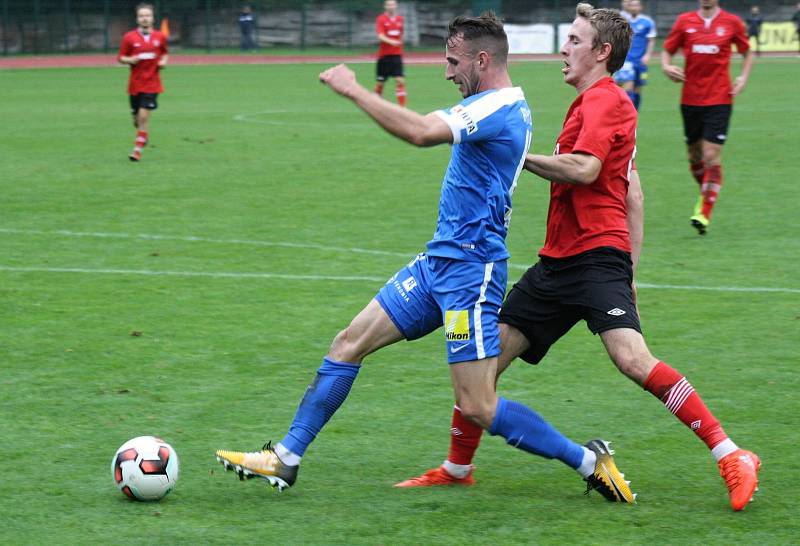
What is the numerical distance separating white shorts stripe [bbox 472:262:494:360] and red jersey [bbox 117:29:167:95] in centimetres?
1353

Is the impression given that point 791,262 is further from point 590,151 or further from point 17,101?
point 17,101

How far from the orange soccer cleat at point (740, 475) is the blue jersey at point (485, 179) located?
1.23 meters

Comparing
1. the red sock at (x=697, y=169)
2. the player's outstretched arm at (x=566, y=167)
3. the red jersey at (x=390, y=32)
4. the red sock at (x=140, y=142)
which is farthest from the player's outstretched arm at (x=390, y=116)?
the red jersey at (x=390, y=32)

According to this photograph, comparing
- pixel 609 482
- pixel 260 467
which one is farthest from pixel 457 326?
pixel 260 467

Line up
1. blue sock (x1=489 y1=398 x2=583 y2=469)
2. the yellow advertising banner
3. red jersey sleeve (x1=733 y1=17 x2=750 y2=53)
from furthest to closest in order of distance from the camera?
the yellow advertising banner, red jersey sleeve (x1=733 y1=17 x2=750 y2=53), blue sock (x1=489 y1=398 x2=583 y2=469)

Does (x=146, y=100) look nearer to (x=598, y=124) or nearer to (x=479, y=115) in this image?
(x=598, y=124)

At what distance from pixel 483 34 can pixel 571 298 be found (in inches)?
46.0

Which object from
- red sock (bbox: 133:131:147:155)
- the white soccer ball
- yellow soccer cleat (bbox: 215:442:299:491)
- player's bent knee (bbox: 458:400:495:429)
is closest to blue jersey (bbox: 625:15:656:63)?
red sock (bbox: 133:131:147:155)

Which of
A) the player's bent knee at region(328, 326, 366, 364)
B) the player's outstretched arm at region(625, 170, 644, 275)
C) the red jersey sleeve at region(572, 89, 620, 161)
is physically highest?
the red jersey sleeve at region(572, 89, 620, 161)

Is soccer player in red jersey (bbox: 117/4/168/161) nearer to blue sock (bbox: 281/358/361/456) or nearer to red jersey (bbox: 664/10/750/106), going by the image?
red jersey (bbox: 664/10/750/106)

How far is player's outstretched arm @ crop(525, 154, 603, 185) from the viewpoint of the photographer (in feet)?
16.1

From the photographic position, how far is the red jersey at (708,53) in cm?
1206

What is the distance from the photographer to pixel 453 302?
5047 millimetres

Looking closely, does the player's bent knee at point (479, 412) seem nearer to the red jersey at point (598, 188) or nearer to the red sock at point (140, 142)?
the red jersey at point (598, 188)
